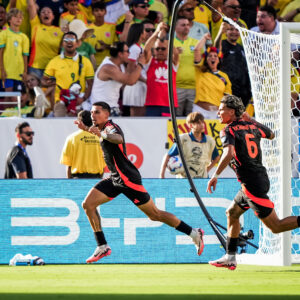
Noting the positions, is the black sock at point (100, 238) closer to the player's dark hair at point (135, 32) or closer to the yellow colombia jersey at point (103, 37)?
the player's dark hair at point (135, 32)

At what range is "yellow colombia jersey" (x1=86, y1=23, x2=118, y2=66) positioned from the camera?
14.4 metres

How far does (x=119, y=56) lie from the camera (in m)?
13.3

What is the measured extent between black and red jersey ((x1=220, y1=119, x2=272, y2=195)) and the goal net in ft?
3.56

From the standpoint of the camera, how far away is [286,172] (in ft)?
30.6

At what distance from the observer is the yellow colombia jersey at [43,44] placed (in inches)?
560

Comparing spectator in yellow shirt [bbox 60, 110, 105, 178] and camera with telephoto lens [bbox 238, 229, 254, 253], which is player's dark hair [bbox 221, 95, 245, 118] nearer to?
camera with telephoto lens [bbox 238, 229, 254, 253]

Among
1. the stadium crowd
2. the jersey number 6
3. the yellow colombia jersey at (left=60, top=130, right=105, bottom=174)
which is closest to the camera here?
the jersey number 6

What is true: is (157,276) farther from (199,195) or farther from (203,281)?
(199,195)

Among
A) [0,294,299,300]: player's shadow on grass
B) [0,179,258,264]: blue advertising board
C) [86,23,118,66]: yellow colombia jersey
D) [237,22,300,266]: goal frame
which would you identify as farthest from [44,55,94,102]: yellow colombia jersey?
[0,294,299,300]: player's shadow on grass

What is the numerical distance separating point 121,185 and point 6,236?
219 cm

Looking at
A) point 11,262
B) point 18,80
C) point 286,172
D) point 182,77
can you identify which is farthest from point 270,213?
point 18,80

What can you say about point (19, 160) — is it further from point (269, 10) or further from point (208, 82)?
point (269, 10)

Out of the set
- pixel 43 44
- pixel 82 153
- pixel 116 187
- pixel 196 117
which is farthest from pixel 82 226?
pixel 43 44

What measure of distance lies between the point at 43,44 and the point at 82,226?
209 inches
